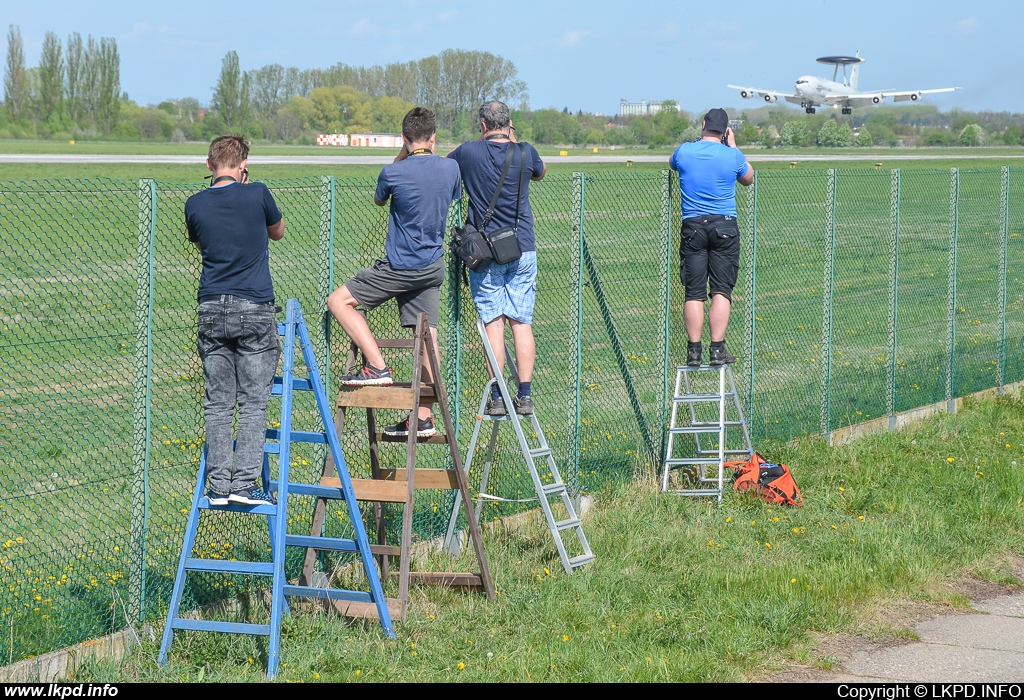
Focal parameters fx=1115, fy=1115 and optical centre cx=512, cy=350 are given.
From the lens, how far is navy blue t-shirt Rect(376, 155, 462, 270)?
6379mm

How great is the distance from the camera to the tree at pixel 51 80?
130 metres

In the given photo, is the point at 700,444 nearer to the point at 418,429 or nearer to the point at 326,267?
the point at 418,429

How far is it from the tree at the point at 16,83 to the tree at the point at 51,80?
1.91m

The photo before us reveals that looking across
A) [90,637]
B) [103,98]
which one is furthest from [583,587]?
[103,98]

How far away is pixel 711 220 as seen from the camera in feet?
27.9

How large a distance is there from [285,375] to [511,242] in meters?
1.96

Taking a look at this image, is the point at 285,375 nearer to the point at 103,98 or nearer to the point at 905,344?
the point at 905,344

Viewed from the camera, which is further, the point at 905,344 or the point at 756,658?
the point at 905,344

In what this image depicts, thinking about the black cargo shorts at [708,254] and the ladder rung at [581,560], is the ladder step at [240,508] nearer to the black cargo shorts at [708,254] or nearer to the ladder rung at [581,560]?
the ladder rung at [581,560]

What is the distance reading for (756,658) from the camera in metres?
5.65

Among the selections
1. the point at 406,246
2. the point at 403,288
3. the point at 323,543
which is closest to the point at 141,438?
the point at 323,543

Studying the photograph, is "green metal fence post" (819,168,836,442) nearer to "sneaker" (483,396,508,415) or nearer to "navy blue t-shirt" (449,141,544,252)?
"navy blue t-shirt" (449,141,544,252)

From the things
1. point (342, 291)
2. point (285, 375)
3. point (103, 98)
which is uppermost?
point (103, 98)

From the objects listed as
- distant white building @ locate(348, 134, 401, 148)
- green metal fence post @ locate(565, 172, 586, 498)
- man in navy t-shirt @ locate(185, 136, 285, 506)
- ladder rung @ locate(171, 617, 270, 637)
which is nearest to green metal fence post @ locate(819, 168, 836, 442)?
green metal fence post @ locate(565, 172, 586, 498)
